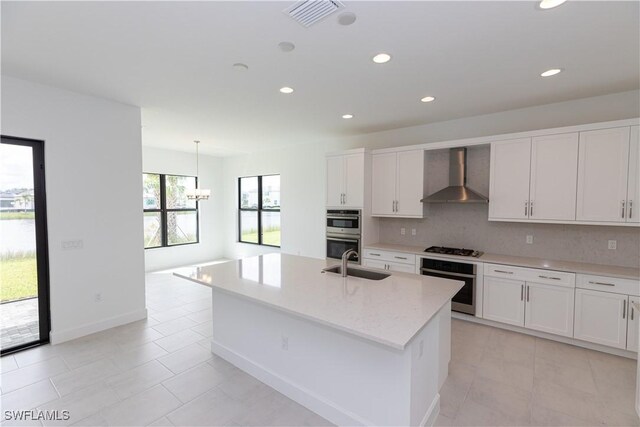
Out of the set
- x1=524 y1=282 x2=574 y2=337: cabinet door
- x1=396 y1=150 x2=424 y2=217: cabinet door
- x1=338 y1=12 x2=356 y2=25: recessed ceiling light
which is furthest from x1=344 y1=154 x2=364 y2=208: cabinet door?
x1=338 y1=12 x2=356 y2=25: recessed ceiling light

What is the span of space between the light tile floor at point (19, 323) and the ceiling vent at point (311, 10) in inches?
154

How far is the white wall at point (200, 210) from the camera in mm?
6418

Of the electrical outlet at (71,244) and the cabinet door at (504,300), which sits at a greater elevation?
the electrical outlet at (71,244)

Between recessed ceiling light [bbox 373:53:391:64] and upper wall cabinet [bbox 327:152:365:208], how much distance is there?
2184 millimetres

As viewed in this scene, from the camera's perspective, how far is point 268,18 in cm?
186

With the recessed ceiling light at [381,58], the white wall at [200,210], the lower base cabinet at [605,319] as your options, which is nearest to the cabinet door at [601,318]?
the lower base cabinet at [605,319]

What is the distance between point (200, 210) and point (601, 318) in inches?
300

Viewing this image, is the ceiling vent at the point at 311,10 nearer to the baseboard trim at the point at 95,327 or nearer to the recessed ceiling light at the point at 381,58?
the recessed ceiling light at the point at 381,58

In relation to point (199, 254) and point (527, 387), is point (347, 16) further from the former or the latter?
point (199, 254)

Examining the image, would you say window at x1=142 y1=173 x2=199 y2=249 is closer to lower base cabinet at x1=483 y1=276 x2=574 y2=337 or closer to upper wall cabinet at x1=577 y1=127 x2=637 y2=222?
lower base cabinet at x1=483 y1=276 x2=574 y2=337

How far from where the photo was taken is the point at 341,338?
6.55 feet

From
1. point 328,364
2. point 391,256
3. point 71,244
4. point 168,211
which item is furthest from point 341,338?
point 168,211

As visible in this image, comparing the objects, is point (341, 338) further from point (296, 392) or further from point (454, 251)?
point (454, 251)

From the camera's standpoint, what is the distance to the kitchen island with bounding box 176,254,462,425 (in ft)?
5.71
